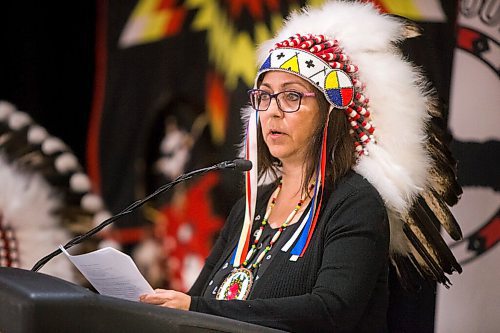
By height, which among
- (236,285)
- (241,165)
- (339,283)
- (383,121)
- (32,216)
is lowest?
(32,216)

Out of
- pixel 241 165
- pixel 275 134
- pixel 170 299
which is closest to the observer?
pixel 170 299

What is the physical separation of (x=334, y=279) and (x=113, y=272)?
488 mm

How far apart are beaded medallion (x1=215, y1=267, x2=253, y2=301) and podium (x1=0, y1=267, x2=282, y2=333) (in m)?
0.53

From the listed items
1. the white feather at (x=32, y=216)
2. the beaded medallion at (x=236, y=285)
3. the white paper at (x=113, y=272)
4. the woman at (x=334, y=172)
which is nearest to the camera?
the white paper at (x=113, y=272)

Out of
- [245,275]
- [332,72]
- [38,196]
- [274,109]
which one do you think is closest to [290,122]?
[274,109]

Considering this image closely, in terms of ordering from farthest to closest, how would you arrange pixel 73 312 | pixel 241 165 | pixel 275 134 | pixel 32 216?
pixel 32 216
pixel 275 134
pixel 241 165
pixel 73 312

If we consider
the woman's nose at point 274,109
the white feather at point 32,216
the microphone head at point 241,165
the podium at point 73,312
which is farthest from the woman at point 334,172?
the white feather at point 32,216

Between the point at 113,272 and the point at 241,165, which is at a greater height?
the point at 241,165

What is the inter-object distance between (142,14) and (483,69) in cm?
156

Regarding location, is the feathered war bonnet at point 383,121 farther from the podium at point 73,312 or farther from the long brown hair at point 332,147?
the podium at point 73,312

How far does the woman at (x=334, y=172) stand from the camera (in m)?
1.96

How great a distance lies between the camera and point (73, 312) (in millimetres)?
1398

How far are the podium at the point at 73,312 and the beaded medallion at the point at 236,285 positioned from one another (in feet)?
1.75

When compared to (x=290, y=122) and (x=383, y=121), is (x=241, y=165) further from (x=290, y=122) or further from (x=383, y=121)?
(x=383, y=121)
